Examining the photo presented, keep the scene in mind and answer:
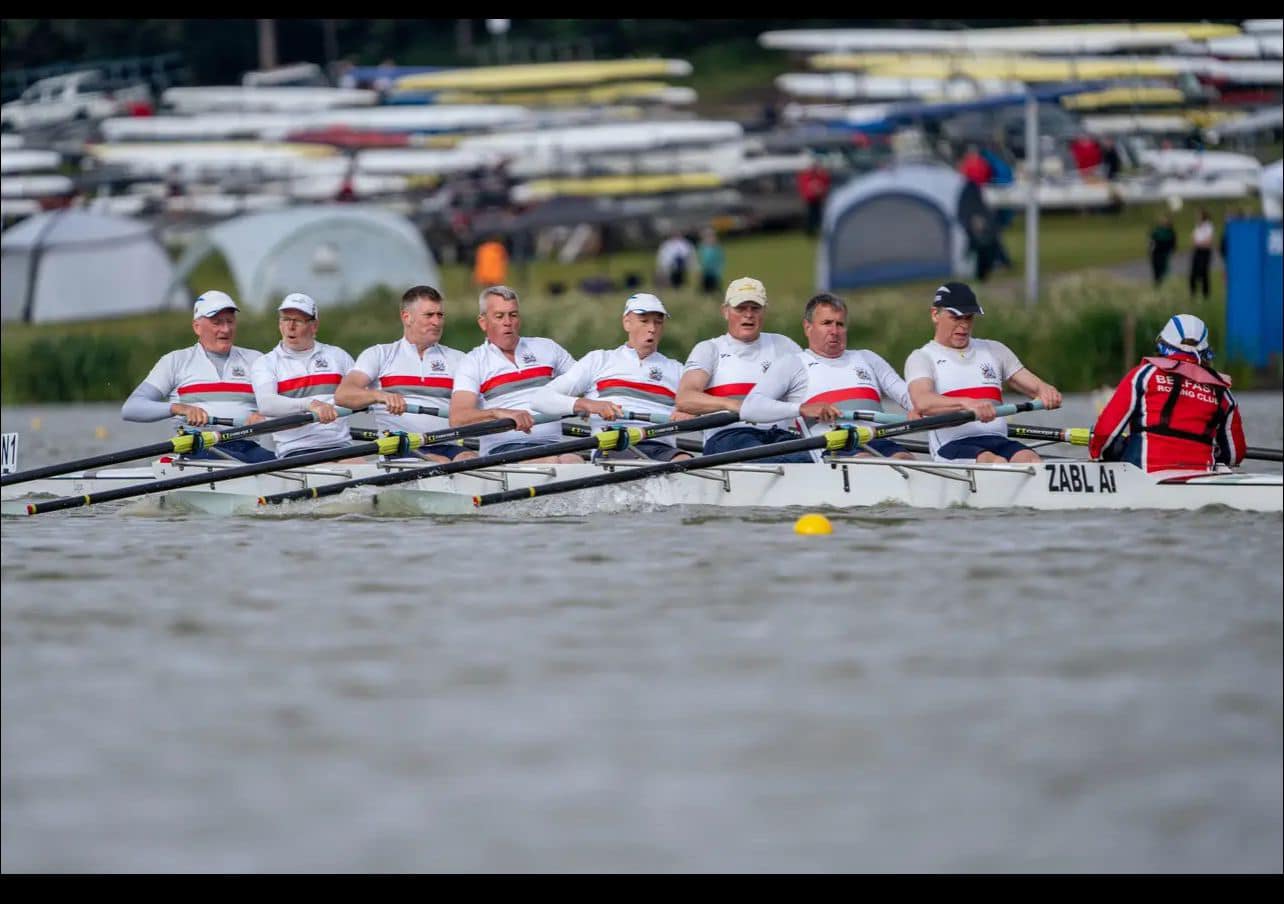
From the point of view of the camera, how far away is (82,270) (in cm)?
3400

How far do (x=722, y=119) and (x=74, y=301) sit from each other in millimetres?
22223

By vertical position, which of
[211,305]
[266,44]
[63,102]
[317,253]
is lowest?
[211,305]

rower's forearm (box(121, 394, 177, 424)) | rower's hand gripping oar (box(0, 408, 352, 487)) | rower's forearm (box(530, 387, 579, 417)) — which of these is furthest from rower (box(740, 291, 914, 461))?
rower's forearm (box(121, 394, 177, 424))

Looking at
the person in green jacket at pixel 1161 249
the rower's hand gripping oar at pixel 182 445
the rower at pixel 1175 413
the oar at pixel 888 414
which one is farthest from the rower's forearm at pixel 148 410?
the person in green jacket at pixel 1161 249

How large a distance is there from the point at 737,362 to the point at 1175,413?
241 cm

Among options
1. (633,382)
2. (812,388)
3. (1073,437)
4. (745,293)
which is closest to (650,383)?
(633,382)

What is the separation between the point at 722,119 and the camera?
5250cm

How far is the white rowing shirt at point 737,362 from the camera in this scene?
12.1 metres

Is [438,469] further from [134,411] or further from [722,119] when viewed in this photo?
[722,119]

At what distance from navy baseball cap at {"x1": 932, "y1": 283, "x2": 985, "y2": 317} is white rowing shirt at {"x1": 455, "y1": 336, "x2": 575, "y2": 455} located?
7.22ft

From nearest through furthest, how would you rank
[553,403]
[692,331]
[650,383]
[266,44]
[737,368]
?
1. [737,368]
2. [553,403]
3. [650,383]
4. [692,331]
5. [266,44]

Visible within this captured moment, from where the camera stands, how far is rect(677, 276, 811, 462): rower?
1203 cm

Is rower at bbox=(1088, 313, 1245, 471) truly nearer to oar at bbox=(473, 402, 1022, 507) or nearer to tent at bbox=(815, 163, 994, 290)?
oar at bbox=(473, 402, 1022, 507)

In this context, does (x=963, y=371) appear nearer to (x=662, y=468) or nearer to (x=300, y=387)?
(x=662, y=468)
